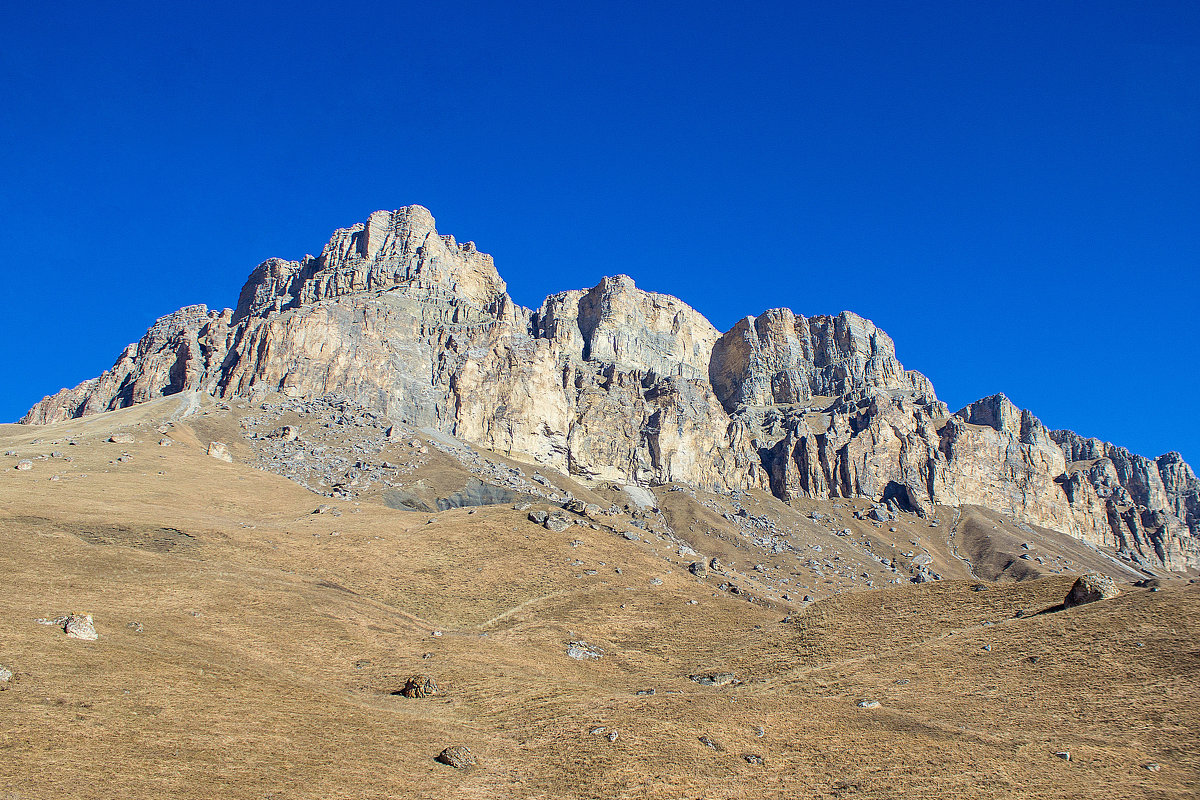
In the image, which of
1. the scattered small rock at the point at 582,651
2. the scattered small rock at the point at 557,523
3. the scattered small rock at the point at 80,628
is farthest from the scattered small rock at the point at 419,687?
the scattered small rock at the point at 557,523

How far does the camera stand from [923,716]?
3300cm

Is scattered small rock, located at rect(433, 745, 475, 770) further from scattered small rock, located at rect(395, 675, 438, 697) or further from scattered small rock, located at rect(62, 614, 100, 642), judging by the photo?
scattered small rock, located at rect(62, 614, 100, 642)

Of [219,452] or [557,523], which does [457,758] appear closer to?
[557,523]

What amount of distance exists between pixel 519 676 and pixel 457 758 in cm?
1405

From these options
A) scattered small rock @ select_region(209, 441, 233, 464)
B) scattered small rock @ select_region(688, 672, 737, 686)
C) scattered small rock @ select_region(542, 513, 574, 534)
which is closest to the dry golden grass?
scattered small rock @ select_region(688, 672, 737, 686)

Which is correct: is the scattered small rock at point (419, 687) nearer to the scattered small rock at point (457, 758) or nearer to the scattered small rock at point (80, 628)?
the scattered small rock at point (457, 758)

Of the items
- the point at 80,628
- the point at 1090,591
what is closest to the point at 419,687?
the point at 80,628

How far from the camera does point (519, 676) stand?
42.1 meters

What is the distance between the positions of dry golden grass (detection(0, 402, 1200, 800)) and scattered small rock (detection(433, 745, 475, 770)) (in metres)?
0.72

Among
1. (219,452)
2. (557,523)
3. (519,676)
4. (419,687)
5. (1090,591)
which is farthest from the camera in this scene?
(219,452)

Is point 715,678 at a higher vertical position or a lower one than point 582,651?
lower

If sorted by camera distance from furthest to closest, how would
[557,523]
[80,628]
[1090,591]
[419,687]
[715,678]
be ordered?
[557,523]
[715,678]
[1090,591]
[419,687]
[80,628]

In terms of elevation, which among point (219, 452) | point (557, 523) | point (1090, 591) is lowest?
point (1090, 591)

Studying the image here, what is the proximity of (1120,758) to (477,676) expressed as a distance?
3060 cm
